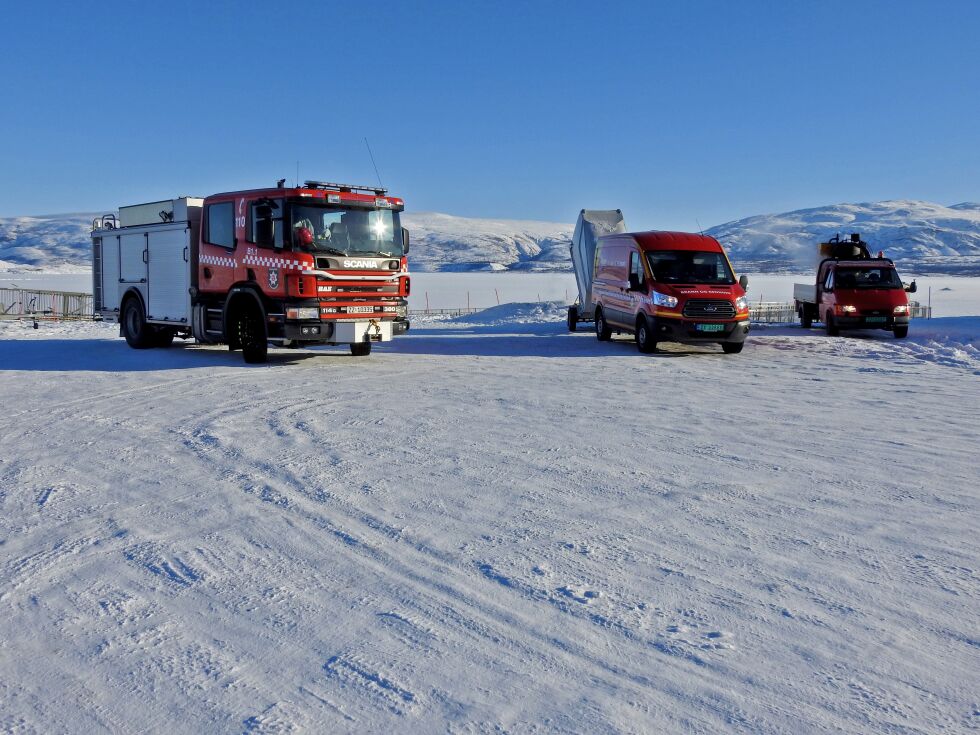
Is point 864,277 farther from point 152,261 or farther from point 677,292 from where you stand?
point 152,261

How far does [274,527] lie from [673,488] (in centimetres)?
280

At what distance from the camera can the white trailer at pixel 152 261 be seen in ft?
52.9

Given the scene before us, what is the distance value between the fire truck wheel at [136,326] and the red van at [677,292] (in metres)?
9.49

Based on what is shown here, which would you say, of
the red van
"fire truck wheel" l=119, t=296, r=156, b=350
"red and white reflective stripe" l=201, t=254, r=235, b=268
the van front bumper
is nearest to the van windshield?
the red van

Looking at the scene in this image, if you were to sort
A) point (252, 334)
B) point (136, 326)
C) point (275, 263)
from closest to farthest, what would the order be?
point (275, 263) → point (252, 334) → point (136, 326)

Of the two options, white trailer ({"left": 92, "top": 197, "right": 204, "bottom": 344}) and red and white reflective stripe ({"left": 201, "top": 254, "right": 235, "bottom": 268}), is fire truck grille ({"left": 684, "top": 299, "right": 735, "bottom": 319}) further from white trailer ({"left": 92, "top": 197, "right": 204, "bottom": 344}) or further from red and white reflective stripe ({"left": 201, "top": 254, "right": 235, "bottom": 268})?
white trailer ({"left": 92, "top": 197, "right": 204, "bottom": 344})

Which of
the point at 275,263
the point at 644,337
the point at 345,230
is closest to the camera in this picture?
the point at 275,263

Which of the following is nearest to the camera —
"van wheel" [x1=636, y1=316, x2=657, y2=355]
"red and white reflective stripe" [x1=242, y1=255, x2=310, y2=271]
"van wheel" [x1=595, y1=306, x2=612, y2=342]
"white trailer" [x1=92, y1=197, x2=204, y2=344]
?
"red and white reflective stripe" [x1=242, y1=255, x2=310, y2=271]

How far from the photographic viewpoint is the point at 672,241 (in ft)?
58.7

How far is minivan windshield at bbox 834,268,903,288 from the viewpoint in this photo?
2178 centimetres

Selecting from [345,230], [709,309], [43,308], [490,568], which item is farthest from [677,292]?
[43,308]

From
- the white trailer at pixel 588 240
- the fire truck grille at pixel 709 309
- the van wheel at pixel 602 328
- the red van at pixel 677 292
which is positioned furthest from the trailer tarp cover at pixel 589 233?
the fire truck grille at pixel 709 309

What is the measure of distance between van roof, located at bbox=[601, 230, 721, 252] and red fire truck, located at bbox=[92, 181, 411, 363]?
5.24 metres

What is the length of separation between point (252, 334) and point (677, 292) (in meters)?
7.60
